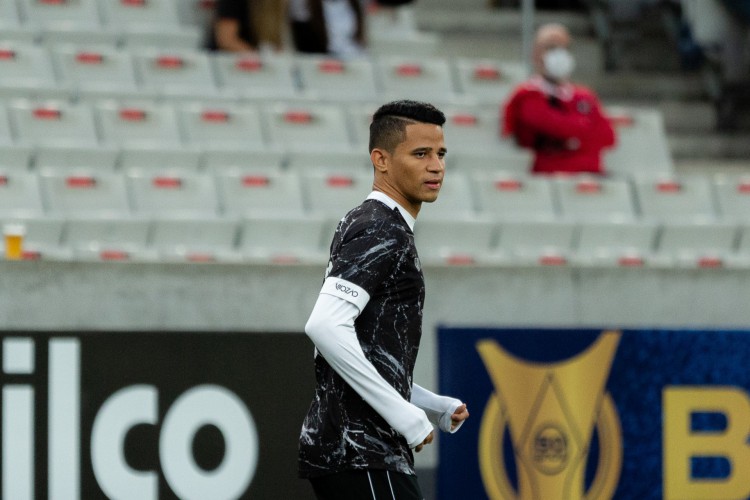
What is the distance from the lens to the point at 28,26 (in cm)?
994

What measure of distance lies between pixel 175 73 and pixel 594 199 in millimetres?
2804

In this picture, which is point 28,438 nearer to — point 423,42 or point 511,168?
point 511,168

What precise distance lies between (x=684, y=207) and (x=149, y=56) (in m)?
3.55

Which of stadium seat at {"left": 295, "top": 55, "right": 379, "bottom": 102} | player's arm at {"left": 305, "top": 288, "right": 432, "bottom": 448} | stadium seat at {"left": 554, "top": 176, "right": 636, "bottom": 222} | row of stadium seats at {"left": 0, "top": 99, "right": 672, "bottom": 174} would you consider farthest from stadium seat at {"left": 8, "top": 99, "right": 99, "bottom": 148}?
player's arm at {"left": 305, "top": 288, "right": 432, "bottom": 448}

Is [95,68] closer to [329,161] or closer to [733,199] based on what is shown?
[329,161]

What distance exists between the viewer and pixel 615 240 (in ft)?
28.7

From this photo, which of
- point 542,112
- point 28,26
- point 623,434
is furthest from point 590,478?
point 28,26

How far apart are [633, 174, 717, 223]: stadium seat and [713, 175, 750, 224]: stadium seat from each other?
0.06 m

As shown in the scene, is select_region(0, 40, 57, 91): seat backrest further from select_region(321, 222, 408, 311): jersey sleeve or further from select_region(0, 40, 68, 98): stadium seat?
select_region(321, 222, 408, 311): jersey sleeve

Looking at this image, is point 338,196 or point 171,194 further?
point 338,196

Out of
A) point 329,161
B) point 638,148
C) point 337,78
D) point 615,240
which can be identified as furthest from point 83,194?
point 638,148

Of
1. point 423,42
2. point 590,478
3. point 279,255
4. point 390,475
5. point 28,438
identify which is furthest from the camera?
point 423,42

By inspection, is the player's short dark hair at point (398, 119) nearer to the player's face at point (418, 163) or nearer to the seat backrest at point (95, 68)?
the player's face at point (418, 163)

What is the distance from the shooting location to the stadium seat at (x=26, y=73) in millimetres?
9289
